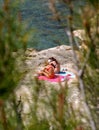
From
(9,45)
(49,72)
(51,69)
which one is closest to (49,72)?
(49,72)

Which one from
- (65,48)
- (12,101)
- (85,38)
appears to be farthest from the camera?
(65,48)

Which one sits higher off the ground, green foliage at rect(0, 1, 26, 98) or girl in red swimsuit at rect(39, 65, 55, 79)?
green foliage at rect(0, 1, 26, 98)

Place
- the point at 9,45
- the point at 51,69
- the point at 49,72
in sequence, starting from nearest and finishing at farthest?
the point at 9,45, the point at 51,69, the point at 49,72

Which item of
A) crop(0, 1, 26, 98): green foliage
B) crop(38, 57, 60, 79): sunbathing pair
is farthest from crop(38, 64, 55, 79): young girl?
crop(0, 1, 26, 98): green foliage

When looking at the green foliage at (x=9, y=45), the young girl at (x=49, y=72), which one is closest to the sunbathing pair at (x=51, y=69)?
the young girl at (x=49, y=72)

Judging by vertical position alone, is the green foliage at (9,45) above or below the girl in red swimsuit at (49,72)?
above

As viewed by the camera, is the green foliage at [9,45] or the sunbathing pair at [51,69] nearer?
the green foliage at [9,45]

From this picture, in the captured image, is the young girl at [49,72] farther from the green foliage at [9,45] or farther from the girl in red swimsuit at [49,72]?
the green foliage at [9,45]

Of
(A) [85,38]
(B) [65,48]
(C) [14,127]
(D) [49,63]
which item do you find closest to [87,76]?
(A) [85,38]

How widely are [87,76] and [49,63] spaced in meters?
7.94

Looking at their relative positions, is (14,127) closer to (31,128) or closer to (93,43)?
(31,128)

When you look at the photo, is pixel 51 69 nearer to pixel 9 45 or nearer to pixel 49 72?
pixel 49 72

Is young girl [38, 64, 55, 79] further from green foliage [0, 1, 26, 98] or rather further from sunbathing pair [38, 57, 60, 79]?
green foliage [0, 1, 26, 98]

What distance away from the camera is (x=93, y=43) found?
91.8 inches
